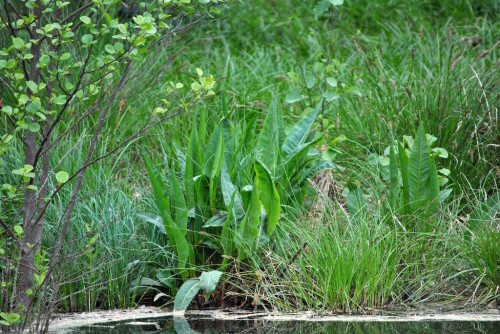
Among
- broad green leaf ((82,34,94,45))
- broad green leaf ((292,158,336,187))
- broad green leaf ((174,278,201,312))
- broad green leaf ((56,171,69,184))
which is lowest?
broad green leaf ((174,278,201,312))

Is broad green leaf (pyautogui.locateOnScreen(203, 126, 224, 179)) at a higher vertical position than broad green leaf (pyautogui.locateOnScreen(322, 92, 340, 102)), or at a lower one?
higher

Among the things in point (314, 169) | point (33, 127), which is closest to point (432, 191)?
point (314, 169)

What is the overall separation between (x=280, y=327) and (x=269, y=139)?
1370 millimetres

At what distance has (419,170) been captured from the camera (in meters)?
4.45

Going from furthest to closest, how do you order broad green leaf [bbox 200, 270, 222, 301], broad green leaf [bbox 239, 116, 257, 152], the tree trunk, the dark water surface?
broad green leaf [bbox 239, 116, 257, 152] < broad green leaf [bbox 200, 270, 222, 301] < the dark water surface < the tree trunk

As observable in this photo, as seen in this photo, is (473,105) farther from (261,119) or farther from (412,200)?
(261,119)

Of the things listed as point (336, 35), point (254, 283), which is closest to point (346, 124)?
point (254, 283)

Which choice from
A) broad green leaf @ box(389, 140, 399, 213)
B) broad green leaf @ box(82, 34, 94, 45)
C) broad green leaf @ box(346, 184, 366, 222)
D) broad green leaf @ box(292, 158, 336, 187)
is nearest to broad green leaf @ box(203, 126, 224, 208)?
broad green leaf @ box(292, 158, 336, 187)

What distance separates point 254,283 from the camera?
167 inches

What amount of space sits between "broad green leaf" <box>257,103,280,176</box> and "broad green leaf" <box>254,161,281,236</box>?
30 cm

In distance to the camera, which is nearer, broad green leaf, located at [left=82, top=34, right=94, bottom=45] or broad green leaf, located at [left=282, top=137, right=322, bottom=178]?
broad green leaf, located at [left=82, top=34, right=94, bottom=45]

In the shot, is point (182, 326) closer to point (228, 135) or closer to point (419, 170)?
point (228, 135)

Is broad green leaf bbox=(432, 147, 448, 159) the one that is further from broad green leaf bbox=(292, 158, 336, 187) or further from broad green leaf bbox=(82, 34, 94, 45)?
broad green leaf bbox=(82, 34, 94, 45)

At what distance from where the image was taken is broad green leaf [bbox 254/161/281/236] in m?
4.17
